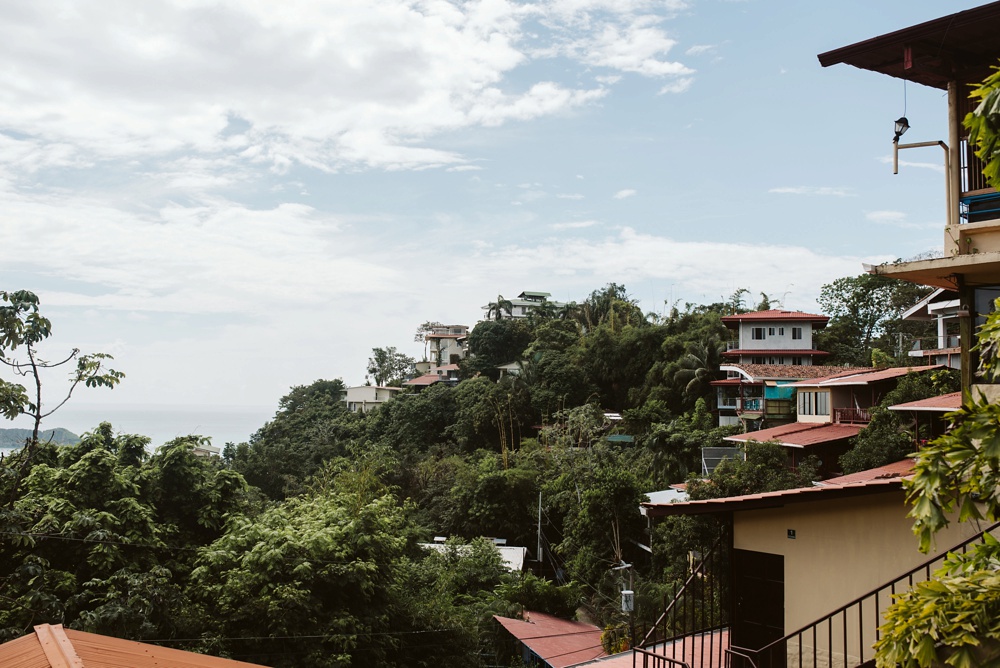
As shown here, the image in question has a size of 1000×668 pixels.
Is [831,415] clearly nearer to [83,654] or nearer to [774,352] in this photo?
[774,352]

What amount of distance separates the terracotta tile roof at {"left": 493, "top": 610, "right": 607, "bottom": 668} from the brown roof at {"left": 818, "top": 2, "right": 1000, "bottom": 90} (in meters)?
11.4

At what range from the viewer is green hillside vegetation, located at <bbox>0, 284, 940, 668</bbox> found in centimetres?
1086

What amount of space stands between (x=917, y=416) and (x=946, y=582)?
16054 millimetres

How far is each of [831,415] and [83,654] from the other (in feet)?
74.9

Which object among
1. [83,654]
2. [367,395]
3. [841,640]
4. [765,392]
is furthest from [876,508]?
[367,395]

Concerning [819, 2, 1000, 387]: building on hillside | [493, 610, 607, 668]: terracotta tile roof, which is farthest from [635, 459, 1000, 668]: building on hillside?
[493, 610, 607, 668]: terracotta tile roof

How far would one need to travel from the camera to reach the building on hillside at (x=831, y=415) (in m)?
20.6

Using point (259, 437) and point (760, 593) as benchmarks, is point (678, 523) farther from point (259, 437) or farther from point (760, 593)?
point (259, 437)

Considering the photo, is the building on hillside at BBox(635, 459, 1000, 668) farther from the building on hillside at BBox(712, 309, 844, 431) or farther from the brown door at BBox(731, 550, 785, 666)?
the building on hillside at BBox(712, 309, 844, 431)

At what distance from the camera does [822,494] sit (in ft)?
19.4

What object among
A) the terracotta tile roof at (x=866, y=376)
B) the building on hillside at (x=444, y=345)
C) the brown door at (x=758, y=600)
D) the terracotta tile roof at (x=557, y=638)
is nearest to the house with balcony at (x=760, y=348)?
the terracotta tile roof at (x=866, y=376)

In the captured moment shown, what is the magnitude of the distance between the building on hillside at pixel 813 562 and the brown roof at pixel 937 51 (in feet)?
11.4

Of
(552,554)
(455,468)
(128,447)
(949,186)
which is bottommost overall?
(552,554)

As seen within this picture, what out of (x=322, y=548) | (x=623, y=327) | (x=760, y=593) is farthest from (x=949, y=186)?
(x=623, y=327)
